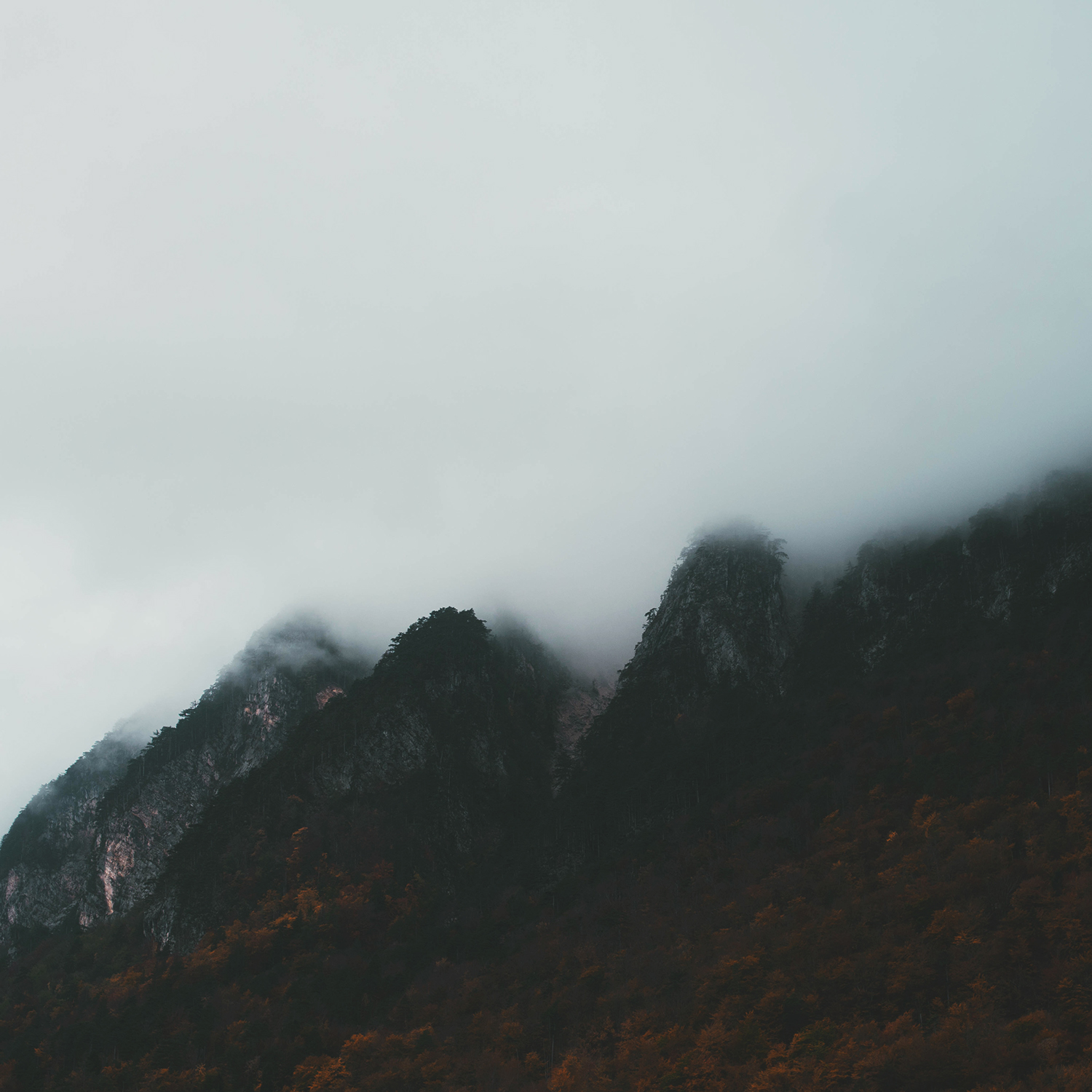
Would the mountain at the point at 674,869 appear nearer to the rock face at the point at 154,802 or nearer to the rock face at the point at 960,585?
the rock face at the point at 960,585

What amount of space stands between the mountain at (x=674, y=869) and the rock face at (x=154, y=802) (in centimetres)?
551

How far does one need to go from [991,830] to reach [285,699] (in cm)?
15235

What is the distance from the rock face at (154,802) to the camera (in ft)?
548

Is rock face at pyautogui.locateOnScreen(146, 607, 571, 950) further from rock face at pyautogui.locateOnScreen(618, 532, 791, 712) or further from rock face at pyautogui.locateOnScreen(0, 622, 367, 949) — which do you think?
rock face at pyautogui.locateOnScreen(618, 532, 791, 712)

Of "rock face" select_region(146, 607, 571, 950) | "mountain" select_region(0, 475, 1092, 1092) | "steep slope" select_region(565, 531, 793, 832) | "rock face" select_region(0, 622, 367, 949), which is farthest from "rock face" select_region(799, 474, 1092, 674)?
"rock face" select_region(0, 622, 367, 949)

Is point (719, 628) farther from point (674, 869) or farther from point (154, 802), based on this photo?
point (154, 802)

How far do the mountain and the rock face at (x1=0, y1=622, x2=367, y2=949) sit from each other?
5511mm

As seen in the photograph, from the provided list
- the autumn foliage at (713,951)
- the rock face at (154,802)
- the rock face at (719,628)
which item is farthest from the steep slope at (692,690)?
the rock face at (154,802)

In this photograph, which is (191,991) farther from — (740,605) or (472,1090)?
(740,605)

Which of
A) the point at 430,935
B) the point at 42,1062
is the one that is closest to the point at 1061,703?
the point at 430,935

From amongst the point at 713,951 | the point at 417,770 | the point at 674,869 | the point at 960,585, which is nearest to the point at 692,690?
the point at 674,869

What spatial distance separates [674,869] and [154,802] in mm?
127162

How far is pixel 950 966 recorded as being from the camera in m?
63.8

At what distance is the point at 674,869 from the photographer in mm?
112938
